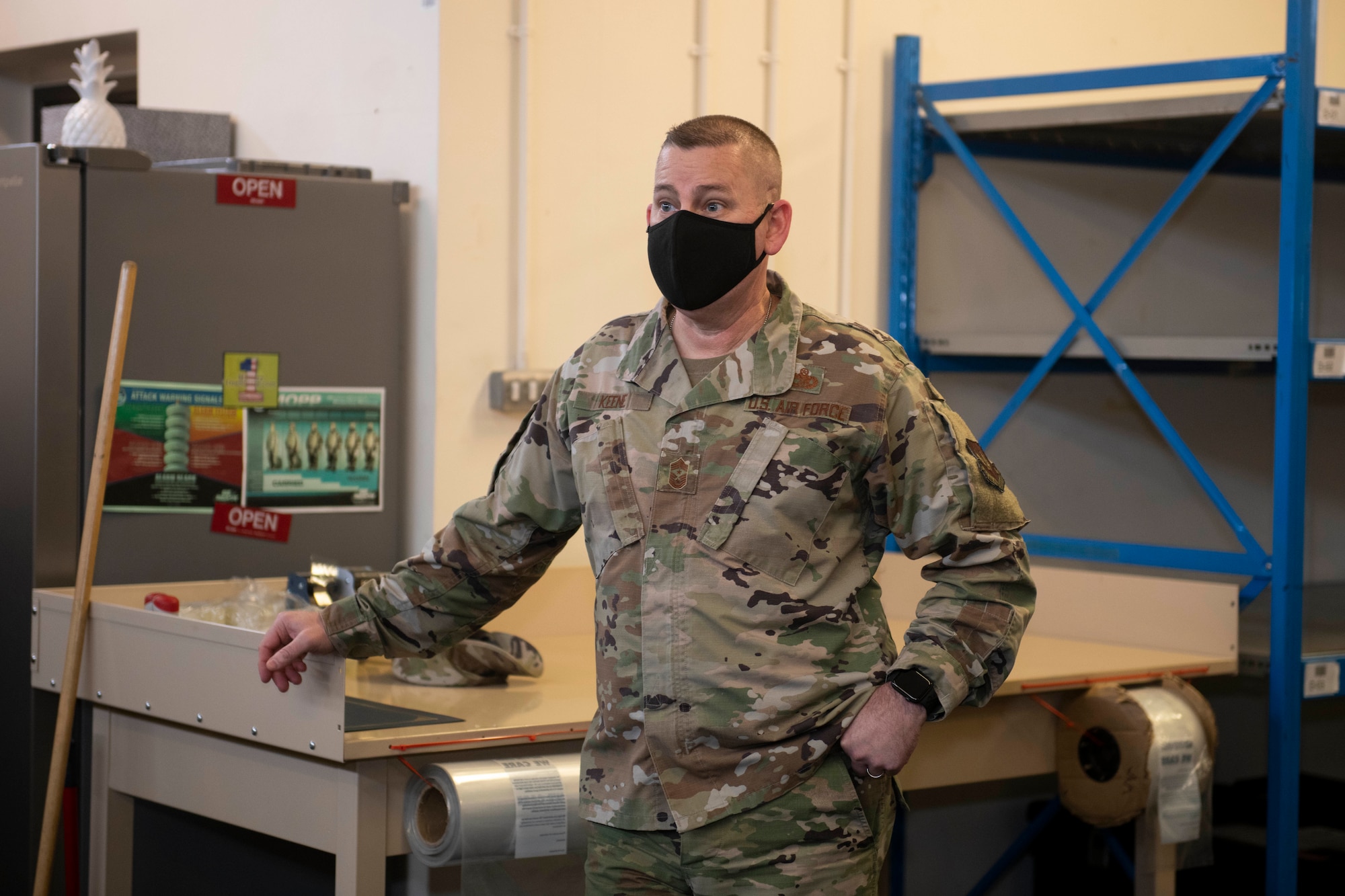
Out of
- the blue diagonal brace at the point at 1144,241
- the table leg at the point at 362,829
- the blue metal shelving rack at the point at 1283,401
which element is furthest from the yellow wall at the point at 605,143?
the table leg at the point at 362,829

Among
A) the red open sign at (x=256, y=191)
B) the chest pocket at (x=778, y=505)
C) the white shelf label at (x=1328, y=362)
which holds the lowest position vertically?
the chest pocket at (x=778, y=505)

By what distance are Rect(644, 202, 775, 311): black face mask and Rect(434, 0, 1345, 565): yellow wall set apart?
122cm

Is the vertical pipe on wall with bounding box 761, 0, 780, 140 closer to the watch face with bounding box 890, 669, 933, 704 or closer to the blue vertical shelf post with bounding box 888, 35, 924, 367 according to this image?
the blue vertical shelf post with bounding box 888, 35, 924, 367

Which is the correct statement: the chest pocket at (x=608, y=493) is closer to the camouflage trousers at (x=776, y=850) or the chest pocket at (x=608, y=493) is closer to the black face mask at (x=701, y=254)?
the black face mask at (x=701, y=254)

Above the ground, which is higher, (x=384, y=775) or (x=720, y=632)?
→ (x=720, y=632)

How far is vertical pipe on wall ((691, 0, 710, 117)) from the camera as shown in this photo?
9.81 ft

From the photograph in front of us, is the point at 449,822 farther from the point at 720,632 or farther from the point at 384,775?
the point at 720,632

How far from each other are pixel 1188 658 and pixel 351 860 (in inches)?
71.8

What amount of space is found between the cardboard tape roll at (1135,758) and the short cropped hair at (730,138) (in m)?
1.43

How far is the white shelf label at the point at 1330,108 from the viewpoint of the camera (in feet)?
8.68

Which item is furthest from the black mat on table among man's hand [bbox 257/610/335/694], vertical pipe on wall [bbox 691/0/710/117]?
vertical pipe on wall [bbox 691/0/710/117]

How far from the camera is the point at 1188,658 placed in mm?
2826

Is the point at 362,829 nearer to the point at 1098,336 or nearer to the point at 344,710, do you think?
the point at 344,710

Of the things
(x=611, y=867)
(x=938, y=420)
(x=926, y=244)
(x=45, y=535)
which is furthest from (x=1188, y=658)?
(x=45, y=535)
